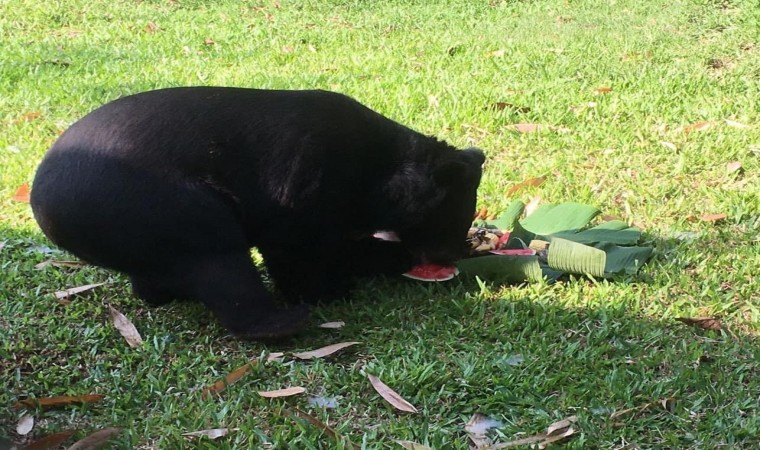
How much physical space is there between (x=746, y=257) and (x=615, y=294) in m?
0.87

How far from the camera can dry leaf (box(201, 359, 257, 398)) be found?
3.29 meters

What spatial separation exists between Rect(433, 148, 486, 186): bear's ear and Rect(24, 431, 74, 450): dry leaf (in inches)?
78.9

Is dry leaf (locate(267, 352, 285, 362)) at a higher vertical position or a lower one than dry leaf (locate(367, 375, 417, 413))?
lower

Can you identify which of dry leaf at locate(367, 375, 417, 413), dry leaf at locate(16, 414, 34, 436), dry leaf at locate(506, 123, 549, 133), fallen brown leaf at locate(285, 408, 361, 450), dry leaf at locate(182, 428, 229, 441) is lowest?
dry leaf at locate(367, 375, 417, 413)

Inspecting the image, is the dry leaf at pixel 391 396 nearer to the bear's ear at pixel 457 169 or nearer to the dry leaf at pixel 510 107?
the bear's ear at pixel 457 169

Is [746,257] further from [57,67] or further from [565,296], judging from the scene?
[57,67]

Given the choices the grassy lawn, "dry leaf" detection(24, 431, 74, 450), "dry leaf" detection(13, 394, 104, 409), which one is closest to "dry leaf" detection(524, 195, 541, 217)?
the grassy lawn

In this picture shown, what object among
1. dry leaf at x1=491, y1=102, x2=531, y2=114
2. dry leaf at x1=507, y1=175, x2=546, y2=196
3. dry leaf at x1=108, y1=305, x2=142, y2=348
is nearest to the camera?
dry leaf at x1=108, y1=305, x2=142, y2=348

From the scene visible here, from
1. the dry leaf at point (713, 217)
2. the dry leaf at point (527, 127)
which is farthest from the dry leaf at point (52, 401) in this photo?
the dry leaf at point (527, 127)

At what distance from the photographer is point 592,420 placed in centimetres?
310

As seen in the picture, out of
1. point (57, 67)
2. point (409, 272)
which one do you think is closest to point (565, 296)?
point (409, 272)

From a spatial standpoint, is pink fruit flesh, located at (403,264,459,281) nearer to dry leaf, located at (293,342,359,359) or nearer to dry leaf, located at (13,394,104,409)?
dry leaf, located at (293,342,359,359)

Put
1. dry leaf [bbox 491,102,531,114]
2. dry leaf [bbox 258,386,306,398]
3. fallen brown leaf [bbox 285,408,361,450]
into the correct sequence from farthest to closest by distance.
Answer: dry leaf [bbox 491,102,531,114]
dry leaf [bbox 258,386,306,398]
fallen brown leaf [bbox 285,408,361,450]

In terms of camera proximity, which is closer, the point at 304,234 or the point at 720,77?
the point at 304,234
